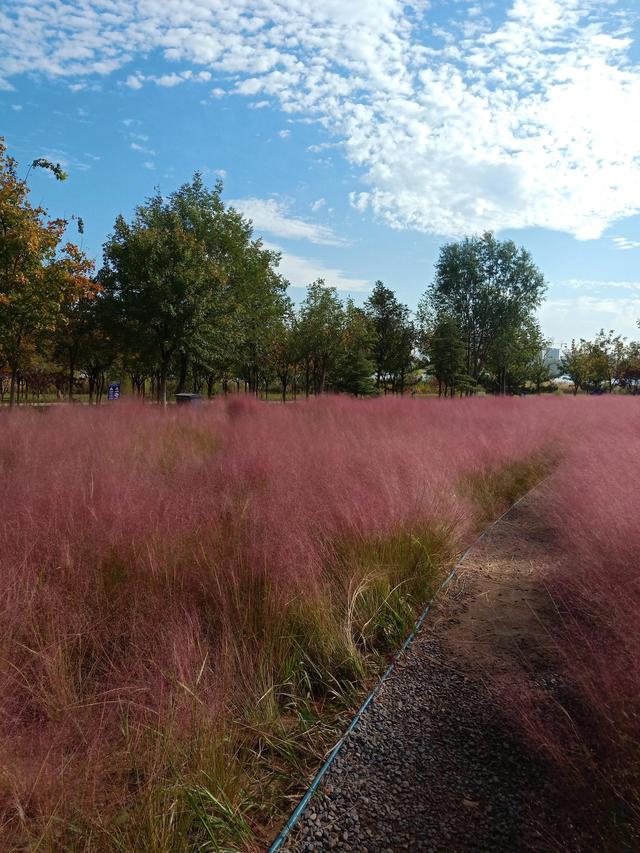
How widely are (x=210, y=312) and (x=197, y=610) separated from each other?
18.3 meters

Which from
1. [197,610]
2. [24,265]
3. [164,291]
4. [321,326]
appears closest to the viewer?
[197,610]

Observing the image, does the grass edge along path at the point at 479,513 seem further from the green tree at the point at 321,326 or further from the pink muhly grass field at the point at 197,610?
the green tree at the point at 321,326

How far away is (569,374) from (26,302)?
55063 millimetres

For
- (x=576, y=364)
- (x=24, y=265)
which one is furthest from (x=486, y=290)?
(x=24, y=265)

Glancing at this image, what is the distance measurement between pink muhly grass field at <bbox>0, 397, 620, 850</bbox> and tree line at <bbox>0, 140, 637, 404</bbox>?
30.5ft

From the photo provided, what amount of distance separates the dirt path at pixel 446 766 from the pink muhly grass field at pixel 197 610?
0.24 meters

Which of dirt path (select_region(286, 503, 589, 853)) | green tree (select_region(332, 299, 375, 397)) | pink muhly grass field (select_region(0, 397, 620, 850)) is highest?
green tree (select_region(332, 299, 375, 397))

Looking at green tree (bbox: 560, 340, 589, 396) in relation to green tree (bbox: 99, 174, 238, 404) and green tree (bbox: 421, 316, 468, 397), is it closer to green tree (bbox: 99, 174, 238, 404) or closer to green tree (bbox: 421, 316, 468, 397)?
green tree (bbox: 421, 316, 468, 397)

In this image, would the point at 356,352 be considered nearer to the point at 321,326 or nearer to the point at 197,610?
the point at 321,326

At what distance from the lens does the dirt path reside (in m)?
2.00

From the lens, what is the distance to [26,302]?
42.7 ft

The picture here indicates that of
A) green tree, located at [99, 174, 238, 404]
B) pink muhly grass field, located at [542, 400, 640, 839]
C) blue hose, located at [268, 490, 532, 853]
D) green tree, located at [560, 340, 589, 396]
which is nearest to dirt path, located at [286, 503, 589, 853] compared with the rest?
blue hose, located at [268, 490, 532, 853]

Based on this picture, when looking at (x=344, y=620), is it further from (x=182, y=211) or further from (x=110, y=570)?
(x=182, y=211)

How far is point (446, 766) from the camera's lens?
2.36 metres
